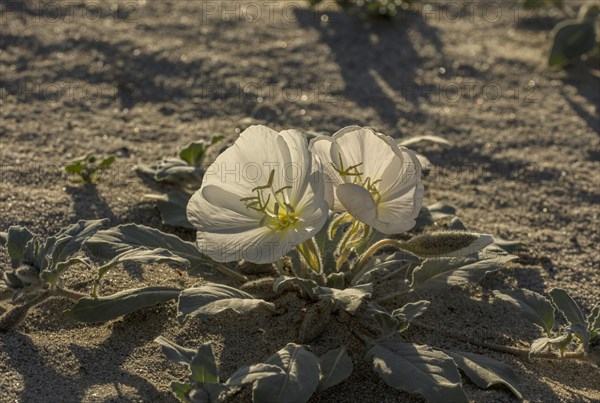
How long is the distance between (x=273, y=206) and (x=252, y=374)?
59 cm

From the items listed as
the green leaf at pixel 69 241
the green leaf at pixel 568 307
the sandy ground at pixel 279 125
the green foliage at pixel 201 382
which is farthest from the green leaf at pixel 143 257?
the green leaf at pixel 568 307

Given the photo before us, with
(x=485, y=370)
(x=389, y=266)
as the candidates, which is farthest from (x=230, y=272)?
(x=485, y=370)

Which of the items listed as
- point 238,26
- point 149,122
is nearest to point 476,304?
point 149,122

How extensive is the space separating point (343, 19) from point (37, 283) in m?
3.36

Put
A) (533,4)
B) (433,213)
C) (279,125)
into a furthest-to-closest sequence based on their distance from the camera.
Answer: (533,4) < (279,125) < (433,213)

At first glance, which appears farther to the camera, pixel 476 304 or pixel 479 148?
pixel 479 148

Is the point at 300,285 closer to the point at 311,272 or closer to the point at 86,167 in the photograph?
the point at 311,272

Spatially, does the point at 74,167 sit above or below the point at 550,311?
above

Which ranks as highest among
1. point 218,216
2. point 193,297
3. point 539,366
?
point 218,216

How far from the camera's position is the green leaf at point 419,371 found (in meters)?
2.57

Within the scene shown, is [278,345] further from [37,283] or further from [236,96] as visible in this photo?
[236,96]

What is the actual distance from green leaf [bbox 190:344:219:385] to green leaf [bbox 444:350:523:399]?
2.58ft

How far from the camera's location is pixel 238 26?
217 inches

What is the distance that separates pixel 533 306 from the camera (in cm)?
304
